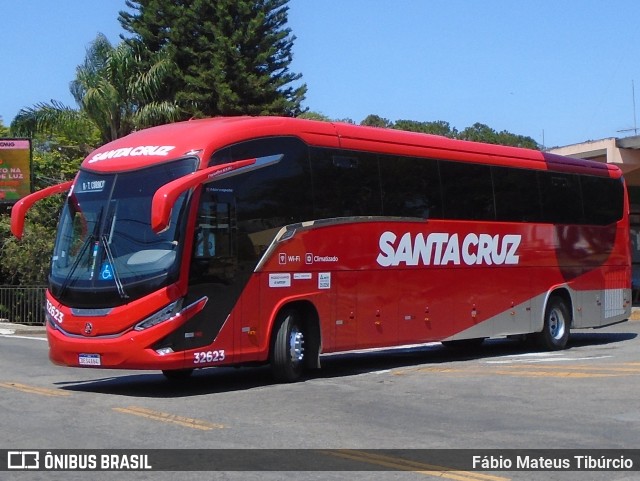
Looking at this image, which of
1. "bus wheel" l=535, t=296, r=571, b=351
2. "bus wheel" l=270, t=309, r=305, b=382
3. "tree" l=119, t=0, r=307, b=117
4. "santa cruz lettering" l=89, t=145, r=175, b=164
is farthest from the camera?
"tree" l=119, t=0, r=307, b=117

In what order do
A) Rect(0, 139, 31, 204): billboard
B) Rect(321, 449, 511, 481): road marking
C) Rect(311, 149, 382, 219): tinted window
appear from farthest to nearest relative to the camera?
Rect(0, 139, 31, 204): billboard, Rect(311, 149, 382, 219): tinted window, Rect(321, 449, 511, 481): road marking

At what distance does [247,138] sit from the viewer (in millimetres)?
14625

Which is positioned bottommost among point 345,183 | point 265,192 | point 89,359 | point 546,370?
point 546,370

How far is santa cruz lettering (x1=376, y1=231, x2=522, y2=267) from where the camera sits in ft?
56.7

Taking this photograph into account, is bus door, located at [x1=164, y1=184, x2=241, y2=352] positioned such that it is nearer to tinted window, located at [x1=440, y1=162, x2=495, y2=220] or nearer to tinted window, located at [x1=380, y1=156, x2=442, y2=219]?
tinted window, located at [x1=380, y1=156, x2=442, y2=219]

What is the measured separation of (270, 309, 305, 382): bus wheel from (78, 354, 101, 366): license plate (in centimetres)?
273

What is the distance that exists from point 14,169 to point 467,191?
2512 cm

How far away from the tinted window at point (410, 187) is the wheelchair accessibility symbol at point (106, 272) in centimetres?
530

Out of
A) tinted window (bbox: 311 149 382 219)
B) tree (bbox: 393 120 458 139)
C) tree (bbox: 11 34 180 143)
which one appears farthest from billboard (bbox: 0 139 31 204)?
tree (bbox: 393 120 458 139)

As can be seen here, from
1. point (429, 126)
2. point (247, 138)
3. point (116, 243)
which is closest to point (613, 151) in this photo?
point (247, 138)

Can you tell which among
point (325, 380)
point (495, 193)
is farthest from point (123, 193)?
point (495, 193)

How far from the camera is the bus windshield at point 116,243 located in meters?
13.4

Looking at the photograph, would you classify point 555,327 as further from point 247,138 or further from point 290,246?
point 247,138

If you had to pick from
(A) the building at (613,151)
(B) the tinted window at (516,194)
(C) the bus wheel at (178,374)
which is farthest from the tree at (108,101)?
(C) the bus wheel at (178,374)
